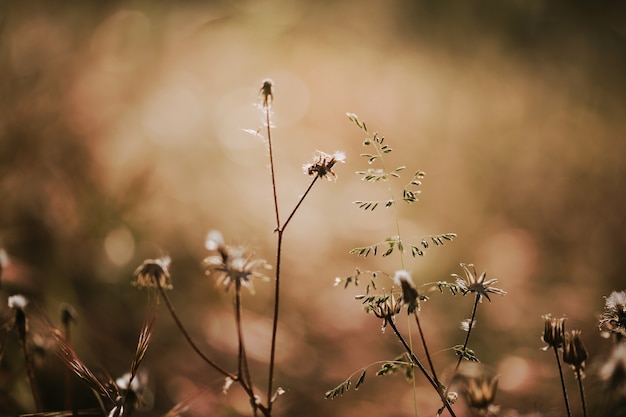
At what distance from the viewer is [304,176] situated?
202 cm

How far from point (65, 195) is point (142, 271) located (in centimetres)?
115

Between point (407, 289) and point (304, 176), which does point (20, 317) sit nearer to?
point (407, 289)

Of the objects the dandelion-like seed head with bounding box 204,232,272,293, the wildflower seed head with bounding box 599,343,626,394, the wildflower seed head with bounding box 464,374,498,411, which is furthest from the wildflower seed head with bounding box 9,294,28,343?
the wildflower seed head with bounding box 599,343,626,394

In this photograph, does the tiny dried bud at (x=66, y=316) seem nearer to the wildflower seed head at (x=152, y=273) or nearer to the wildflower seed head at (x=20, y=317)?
the wildflower seed head at (x=20, y=317)

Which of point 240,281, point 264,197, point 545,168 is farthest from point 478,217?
point 240,281

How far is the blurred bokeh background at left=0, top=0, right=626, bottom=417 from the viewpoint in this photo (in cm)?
130

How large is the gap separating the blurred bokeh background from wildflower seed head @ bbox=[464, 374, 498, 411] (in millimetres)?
380

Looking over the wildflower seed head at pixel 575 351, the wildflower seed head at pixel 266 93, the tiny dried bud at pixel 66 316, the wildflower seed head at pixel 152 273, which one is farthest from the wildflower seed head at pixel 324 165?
the tiny dried bud at pixel 66 316

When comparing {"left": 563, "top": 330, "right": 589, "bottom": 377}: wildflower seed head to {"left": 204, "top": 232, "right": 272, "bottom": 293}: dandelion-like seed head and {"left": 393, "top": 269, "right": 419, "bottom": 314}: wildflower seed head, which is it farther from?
{"left": 204, "top": 232, "right": 272, "bottom": 293}: dandelion-like seed head

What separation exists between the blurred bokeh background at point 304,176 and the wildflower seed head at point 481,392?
380mm

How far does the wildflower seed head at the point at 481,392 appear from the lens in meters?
0.47

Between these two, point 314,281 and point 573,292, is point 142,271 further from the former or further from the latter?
point 573,292

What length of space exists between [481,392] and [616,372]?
114 millimetres

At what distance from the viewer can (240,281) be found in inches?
22.8
